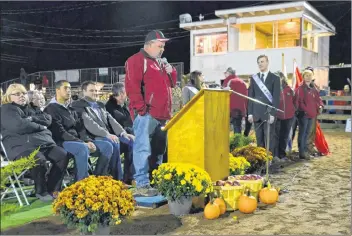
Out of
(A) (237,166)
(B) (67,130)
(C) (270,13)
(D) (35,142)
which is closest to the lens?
(D) (35,142)

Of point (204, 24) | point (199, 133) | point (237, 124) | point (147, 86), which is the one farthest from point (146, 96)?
point (204, 24)

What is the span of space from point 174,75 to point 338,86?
28.5 m

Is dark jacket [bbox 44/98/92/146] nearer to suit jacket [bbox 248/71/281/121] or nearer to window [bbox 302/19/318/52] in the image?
suit jacket [bbox 248/71/281/121]

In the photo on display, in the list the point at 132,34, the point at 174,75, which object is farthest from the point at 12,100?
the point at 132,34

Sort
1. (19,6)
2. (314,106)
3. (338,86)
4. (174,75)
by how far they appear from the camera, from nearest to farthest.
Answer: (19,6) < (174,75) < (314,106) < (338,86)

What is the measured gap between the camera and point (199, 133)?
4.33 meters

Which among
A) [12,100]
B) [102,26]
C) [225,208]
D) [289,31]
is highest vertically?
[289,31]

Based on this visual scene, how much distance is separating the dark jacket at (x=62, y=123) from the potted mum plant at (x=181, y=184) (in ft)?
5.06

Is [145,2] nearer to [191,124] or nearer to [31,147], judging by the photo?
[191,124]

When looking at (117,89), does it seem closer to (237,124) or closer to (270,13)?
(237,124)

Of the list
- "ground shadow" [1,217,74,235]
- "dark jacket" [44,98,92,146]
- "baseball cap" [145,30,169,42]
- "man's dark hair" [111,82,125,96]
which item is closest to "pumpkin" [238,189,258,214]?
"ground shadow" [1,217,74,235]

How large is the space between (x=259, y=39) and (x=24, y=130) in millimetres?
19493

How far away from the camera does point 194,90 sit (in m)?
6.03

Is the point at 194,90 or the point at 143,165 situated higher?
the point at 194,90
